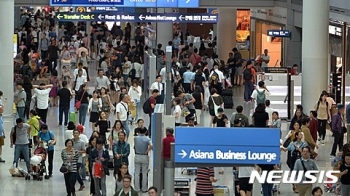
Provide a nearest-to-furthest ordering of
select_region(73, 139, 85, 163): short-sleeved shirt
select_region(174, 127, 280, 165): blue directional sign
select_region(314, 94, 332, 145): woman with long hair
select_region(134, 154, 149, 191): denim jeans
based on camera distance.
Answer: select_region(174, 127, 280, 165): blue directional sign → select_region(134, 154, 149, 191): denim jeans → select_region(73, 139, 85, 163): short-sleeved shirt → select_region(314, 94, 332, 145): woman with long hair

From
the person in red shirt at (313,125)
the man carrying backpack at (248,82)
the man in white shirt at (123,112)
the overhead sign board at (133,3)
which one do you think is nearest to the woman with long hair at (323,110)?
the person in red shirt at (313,125)

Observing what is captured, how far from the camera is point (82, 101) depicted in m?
28.3

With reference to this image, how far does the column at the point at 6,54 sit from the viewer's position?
1228 inches

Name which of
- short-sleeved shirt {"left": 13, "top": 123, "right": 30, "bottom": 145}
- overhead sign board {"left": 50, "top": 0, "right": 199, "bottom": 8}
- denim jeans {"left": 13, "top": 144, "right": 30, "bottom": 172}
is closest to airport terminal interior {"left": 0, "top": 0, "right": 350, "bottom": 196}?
denim jeans {"left": 13, "top": 144, "right": 30, "bottom": 172}

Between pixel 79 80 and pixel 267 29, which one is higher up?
pixel 267 29

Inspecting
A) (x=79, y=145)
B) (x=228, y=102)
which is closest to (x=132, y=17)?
(x=228, y=102)

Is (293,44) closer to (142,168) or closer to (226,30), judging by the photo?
(226,30)

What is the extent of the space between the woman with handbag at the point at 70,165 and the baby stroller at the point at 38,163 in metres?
1.56

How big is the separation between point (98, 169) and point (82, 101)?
8.54 m

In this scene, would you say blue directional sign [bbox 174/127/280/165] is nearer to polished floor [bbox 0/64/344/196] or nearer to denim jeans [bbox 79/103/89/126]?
polished floor [bbox 0/64/344/196]

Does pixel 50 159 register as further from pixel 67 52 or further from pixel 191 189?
pixel 67 52

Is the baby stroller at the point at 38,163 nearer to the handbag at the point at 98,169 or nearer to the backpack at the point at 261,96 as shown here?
the handbag at the point at 98,169

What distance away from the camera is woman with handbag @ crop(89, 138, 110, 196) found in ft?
65.3

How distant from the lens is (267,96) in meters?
29.8
